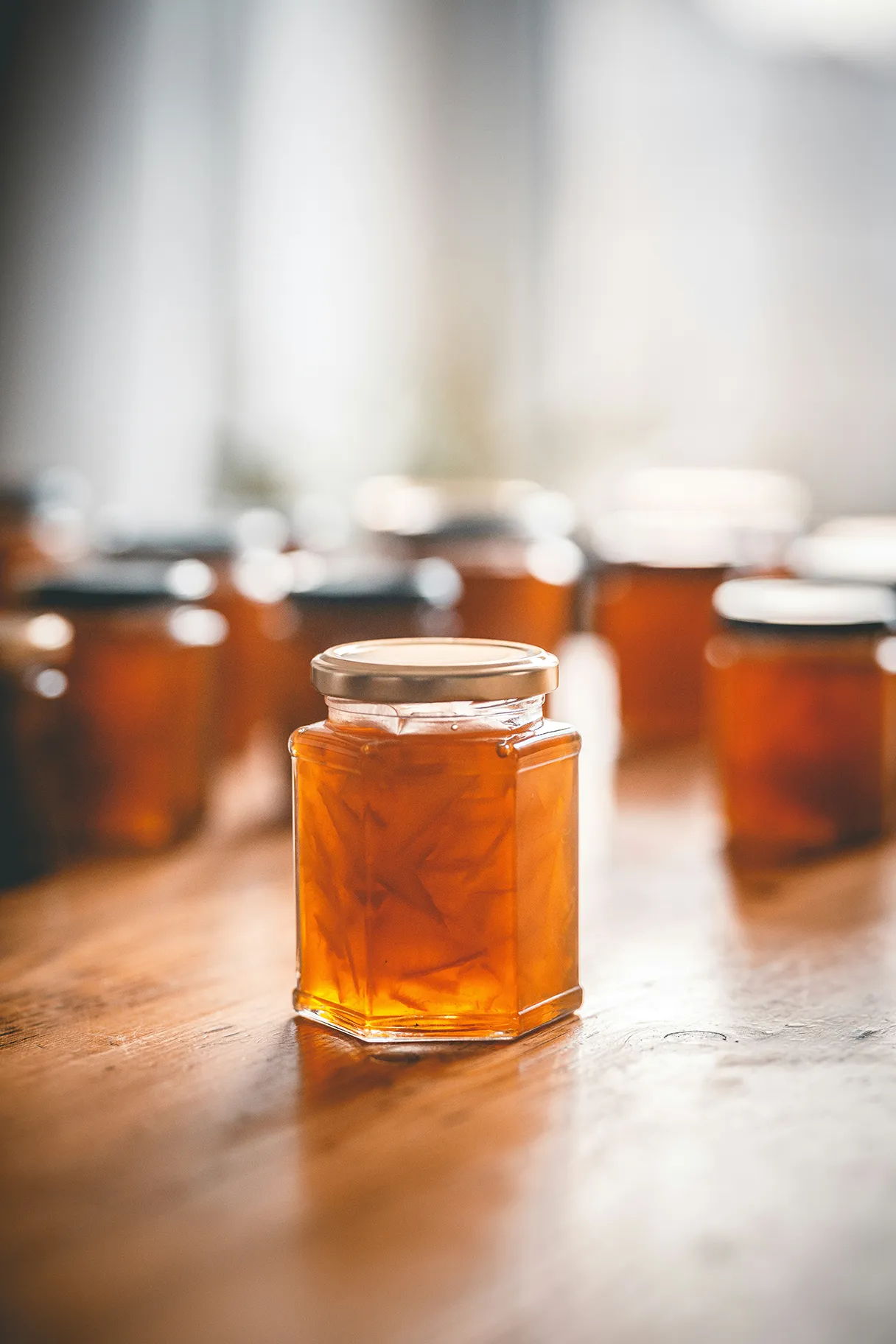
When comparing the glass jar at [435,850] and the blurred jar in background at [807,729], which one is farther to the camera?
the blurred jar in background at [807,729]

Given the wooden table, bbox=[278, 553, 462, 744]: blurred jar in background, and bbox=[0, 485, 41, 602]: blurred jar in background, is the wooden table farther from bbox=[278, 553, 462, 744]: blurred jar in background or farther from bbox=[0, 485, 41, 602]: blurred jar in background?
bbox=[0, 485, 41, 602]: blurred jar in background

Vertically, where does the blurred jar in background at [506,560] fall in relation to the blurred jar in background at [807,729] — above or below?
above

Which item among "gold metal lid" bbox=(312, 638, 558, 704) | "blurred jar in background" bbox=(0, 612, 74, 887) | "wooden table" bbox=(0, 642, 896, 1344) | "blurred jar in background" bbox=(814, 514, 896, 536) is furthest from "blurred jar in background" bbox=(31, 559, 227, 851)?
"blurred jar in background" bbox=(814, 514, 896, 536)

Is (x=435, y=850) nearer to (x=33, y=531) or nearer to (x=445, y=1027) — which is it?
(x=445, y=1027)

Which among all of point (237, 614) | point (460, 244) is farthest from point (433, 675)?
point (460, 244)

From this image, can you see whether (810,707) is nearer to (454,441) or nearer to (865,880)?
(865,880)

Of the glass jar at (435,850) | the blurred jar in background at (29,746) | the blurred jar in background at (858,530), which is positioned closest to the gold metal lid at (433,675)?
the glass jar at (435,850)

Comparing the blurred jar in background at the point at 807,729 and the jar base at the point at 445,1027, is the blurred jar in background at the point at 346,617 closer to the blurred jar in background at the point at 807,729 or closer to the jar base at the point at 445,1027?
the blurred jar in background at the point at 807,729
